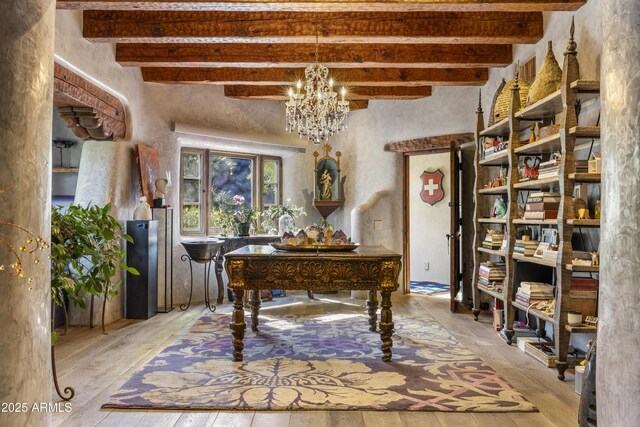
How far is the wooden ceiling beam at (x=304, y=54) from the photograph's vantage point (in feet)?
16.8

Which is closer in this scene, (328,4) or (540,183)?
(328,4)

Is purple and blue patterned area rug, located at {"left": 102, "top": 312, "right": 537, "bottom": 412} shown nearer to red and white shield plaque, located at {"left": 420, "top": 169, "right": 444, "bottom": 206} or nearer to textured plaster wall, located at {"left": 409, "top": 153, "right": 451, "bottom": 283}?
textured plaster wall, located at {"left": 409, "top": 153, "right": 451, "bottom": 283}

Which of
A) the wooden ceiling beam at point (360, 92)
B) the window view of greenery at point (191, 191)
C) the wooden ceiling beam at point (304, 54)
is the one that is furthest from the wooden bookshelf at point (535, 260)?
the window view of greenery at point (191, 191)

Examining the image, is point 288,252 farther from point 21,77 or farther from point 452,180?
point 452,180

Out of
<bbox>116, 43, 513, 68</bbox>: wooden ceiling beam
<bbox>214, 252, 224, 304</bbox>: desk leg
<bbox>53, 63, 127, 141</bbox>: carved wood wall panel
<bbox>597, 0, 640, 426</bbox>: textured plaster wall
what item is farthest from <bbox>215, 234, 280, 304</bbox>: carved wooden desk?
<bbox>597, 0, 640, 426</bbox>: textured plaster wall

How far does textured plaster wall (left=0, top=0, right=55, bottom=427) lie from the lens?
1.63m

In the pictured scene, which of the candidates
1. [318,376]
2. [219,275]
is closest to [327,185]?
[219,275]

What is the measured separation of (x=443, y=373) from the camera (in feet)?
11.3

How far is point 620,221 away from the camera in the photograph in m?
1.69

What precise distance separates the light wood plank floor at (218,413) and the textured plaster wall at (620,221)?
3.42 ft

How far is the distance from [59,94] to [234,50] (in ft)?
5.97

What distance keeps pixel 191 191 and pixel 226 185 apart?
1.93 ft

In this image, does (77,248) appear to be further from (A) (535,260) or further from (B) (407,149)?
Answer: (B) (407,149)

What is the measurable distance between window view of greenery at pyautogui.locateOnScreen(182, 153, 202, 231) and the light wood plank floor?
153 centimetres
